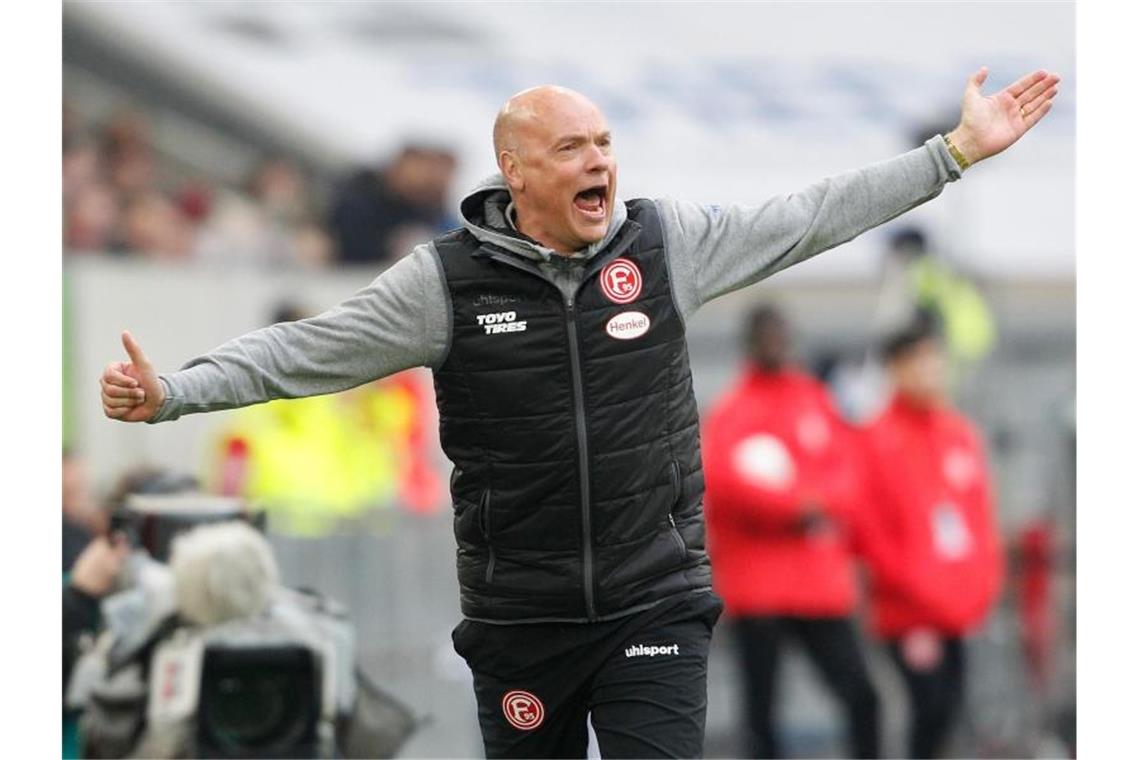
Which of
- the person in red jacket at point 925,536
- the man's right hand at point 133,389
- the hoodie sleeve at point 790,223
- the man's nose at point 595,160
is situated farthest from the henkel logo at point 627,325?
the person in red jacket at point 925,536

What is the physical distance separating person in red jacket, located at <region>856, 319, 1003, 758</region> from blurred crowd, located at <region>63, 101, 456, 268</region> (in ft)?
11.6

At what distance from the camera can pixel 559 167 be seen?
18.5ft

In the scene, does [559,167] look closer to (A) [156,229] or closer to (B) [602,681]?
(B) [602,681]

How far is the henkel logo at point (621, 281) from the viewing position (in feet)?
18.5

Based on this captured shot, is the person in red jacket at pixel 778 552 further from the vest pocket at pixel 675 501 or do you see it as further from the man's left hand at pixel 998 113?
the man's left hand at pixel 998 113

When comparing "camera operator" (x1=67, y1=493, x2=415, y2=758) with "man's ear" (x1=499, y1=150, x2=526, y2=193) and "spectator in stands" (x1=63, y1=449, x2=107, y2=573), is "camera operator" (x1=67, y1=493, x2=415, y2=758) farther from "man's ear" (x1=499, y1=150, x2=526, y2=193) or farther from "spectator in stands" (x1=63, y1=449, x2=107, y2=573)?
"man's ear" (x1=499, y1=150, x2=526, y2=193)

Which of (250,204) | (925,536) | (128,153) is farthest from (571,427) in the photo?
(250,204)

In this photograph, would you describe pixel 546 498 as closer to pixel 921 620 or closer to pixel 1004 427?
pixel 921 620

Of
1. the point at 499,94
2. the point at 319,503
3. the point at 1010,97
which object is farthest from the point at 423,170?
the point at 1010,97

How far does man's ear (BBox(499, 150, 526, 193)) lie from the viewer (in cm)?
573

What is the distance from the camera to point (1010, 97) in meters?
5.77

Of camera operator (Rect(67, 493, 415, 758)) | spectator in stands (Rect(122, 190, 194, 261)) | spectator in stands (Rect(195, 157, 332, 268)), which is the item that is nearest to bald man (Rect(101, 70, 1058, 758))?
camera operator (Rect(67, 493, 415, 758))

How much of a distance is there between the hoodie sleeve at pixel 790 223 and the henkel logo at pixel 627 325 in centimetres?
13

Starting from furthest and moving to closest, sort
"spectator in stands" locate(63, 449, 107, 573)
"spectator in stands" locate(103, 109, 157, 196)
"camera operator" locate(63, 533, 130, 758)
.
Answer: "spectator in stands" locate(103, 109, 157, 196) < "spectator in stands" locate(63, 449, 107, 573) < "camera operator" locate(63, 533, 130, 758)
